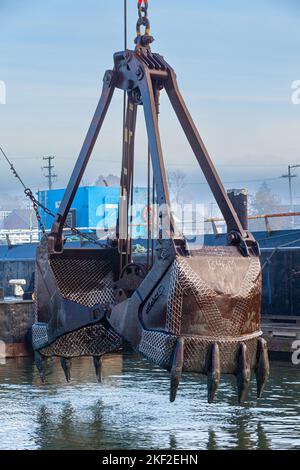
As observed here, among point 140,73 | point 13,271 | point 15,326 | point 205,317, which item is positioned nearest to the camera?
point 205,317

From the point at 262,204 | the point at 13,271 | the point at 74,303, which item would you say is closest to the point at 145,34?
the point at 74,303

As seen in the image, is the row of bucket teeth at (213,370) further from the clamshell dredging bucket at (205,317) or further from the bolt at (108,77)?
the bolt at (108,77)

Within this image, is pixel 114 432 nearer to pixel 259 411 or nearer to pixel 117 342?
pixel 117 342

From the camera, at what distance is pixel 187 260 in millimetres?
10531

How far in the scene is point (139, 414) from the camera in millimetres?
15742

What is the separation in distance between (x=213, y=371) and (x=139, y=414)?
5713mm

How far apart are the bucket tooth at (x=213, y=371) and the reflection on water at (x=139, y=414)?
3.07 meters

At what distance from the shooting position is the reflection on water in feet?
44.9

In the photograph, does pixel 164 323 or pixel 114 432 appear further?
pixel 114 432

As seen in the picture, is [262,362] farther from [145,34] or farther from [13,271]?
[13,271]
